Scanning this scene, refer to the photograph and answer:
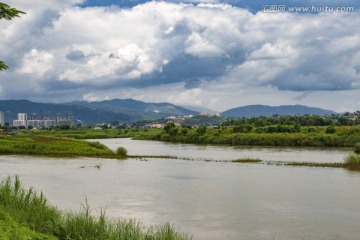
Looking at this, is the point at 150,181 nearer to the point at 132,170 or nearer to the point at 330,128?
the point at 132,170

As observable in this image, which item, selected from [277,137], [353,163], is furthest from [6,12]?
[277,137]

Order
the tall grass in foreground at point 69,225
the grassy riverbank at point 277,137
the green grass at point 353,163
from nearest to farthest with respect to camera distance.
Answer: the tall grass in foreground at point 69,225, the green grass at point 353,163, the grassy riverbank at point 277,137

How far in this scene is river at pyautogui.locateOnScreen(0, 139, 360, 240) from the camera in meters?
18.0

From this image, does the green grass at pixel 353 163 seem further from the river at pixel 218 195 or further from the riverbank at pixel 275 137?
the riverbank at pixel 275 137

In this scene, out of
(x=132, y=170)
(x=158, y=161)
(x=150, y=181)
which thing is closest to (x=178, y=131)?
(x=158, y=161)

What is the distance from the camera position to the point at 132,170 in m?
38.3

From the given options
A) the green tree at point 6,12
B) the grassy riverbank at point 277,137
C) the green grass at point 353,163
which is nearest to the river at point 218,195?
the green grass at point 353,163

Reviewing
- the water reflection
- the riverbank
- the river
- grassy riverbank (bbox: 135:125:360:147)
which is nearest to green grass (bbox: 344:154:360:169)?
the river

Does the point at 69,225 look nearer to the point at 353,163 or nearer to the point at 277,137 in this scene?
the point at 353,163

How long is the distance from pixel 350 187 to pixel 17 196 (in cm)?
2061

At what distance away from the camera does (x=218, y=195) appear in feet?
83.6

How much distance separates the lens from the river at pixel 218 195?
18000mm

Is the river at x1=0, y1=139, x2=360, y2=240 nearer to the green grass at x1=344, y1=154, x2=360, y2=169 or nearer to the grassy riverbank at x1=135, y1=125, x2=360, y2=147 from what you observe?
the green grass at x1=344, y1=154, x2=360, y2=169

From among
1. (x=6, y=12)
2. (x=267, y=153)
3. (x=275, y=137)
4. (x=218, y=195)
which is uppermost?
(x=6, y=12)
